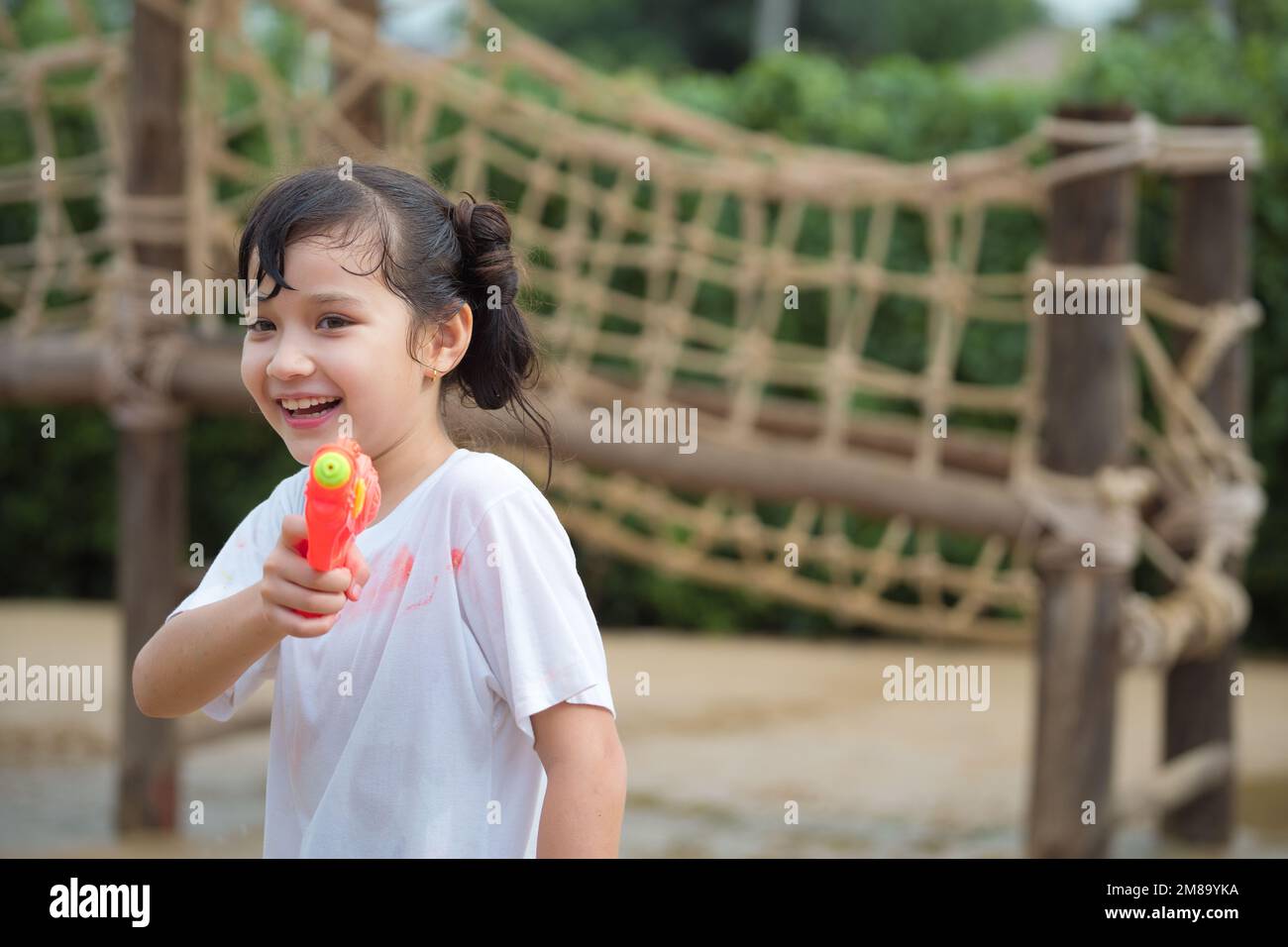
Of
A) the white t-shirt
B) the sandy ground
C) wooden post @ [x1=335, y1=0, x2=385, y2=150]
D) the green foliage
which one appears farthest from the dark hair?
the green foliage

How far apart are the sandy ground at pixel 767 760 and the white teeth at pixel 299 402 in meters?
1.60

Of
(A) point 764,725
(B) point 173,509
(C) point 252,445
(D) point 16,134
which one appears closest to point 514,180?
(C) point 252,445

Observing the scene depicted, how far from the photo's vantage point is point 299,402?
1.01m

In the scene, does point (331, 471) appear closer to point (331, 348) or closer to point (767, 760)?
point (331, 348)

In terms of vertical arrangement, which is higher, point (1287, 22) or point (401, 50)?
point (1287, 22)

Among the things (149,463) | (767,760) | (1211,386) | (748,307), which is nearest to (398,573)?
(149,463)

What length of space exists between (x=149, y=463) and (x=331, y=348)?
2.39 meters

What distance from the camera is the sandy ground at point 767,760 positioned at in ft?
10.9

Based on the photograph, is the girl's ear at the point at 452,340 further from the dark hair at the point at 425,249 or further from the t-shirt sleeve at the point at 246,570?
the t-shirt sleeve at the point at 246,570

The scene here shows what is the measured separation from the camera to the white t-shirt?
3.21 feet

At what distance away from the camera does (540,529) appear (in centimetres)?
100

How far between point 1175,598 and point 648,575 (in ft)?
10.4
